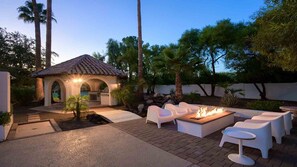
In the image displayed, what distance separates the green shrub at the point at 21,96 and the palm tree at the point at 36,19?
1.90 ft

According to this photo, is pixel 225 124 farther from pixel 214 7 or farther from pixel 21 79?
pixel 21 79

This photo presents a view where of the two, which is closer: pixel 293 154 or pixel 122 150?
pixel 293 154

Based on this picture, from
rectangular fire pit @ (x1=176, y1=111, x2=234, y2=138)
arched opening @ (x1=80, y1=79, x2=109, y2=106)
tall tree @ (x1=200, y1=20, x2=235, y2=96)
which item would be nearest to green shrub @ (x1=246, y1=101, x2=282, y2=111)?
rectangular fire pit @ (x1=176, y1=111, x2=234, y2=138)

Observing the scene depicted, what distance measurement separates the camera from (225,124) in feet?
21.3

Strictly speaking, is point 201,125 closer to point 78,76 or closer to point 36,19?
point 78,76

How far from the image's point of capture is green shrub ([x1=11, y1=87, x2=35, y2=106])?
1332cm

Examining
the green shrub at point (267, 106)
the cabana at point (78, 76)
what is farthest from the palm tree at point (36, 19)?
the green shrub at point (267, 106)

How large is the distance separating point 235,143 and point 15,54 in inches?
876

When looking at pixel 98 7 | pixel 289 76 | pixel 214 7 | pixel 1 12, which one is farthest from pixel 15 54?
pixel 289 76

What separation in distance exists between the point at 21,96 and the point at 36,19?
24.8 feet

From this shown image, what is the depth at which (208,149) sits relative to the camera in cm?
418

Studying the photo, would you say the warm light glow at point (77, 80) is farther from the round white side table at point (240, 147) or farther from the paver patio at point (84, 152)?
the round white side table at point (240, 147)

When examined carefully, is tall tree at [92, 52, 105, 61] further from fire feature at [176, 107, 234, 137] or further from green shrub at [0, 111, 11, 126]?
fire feature at [176, 107, 234, 137]

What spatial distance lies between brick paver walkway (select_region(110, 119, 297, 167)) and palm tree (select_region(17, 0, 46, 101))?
13.2 metres
